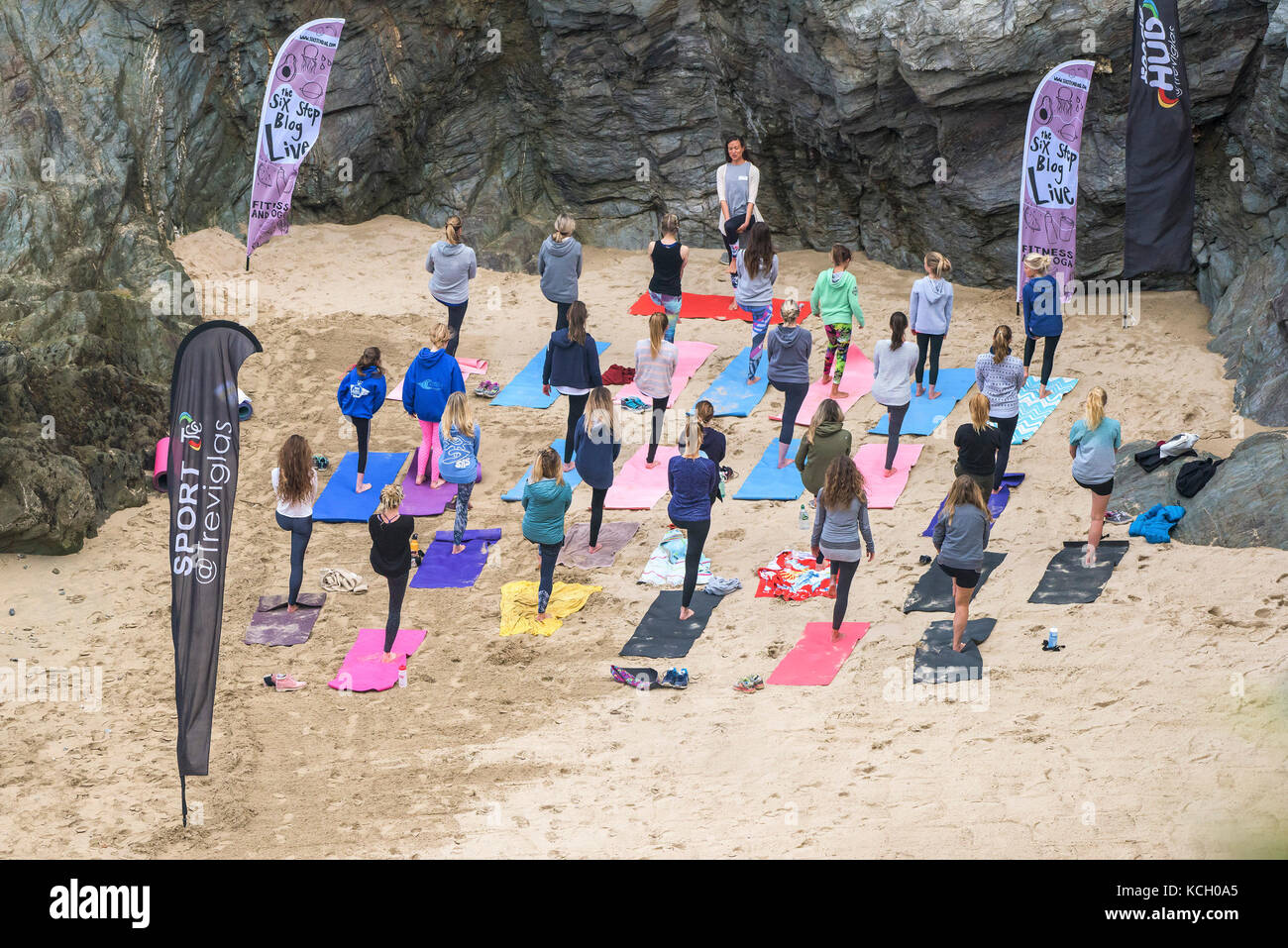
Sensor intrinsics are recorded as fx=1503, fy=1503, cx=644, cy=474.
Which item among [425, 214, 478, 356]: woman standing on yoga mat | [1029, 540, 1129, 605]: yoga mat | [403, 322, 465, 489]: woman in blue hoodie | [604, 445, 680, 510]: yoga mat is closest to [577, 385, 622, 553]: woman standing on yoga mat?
[604, 445, 680, 510]: yoga mat

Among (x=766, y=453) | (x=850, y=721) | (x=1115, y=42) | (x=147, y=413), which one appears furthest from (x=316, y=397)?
(x=1115, y=42)

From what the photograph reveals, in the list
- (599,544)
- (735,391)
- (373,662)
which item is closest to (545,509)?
(599,544)

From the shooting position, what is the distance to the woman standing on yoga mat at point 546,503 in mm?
12641

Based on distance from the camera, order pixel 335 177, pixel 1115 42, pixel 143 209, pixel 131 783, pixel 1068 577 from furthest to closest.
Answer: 1. pixel 335 177
2. pixel 143 209
3. pixel 1115 42
4. pixel 1068 577
5. pixel 131 783

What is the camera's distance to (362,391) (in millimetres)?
14984

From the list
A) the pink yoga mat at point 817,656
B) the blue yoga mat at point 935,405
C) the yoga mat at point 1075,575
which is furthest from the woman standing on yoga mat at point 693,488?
the blue yoga mat at point 935,405

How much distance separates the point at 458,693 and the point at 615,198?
10721 millimetres

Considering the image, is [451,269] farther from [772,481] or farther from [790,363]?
[772,481]

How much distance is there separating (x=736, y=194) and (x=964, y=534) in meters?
8.01

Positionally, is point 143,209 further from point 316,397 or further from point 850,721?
point 850,721

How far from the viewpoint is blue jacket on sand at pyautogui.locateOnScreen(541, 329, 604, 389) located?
49.4ft

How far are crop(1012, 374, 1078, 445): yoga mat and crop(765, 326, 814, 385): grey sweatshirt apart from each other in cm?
233

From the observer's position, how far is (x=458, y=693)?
1234 centimetres

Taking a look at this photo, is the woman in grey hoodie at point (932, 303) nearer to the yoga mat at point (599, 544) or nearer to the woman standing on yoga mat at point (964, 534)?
the yoga mat at point (599, 544)
